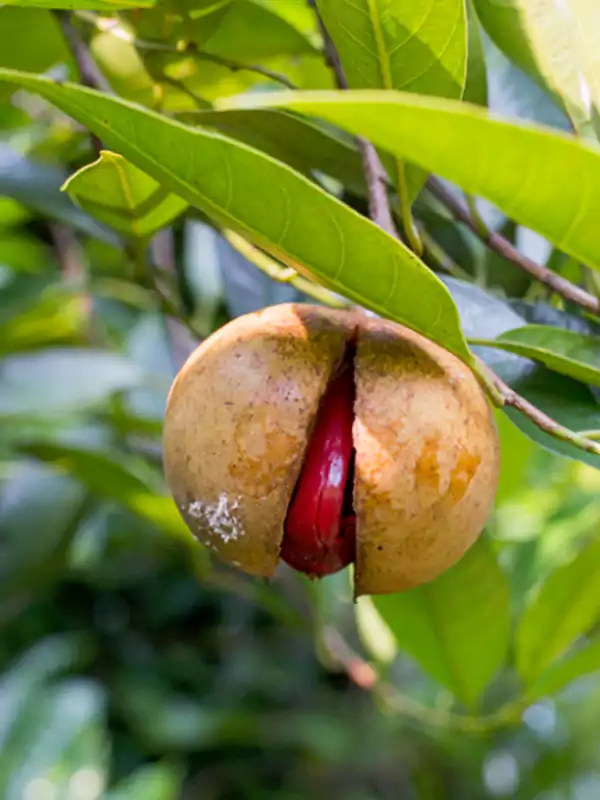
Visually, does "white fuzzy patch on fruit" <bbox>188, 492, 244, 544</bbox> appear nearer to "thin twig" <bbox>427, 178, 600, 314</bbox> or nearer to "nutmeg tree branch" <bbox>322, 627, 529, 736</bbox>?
"thin twig" <bbox>427, 178, 600, 314</bbox>

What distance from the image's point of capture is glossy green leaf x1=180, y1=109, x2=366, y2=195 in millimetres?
934

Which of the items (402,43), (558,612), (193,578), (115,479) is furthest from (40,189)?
(193,578)

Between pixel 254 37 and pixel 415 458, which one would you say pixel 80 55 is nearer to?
pixel 254 37

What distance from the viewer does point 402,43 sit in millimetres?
695

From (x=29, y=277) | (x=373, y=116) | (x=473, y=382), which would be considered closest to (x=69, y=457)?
(x=29, y=277)

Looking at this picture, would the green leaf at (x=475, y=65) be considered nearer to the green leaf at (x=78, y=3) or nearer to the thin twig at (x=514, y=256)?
the thin twig at (x=514, y=256)

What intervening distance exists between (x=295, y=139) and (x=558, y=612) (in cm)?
71

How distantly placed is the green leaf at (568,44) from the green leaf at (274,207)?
33 centimetres

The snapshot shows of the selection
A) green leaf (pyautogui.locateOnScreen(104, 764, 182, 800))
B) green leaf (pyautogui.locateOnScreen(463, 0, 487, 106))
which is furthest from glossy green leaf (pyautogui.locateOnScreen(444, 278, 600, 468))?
green leaf (pyautogui.locateOnScreen(104, 764, 182, 800))

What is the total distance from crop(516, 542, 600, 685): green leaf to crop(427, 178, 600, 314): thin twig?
43 cm

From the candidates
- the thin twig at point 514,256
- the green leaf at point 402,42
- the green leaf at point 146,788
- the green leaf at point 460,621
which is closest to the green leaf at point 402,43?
the green leaf at point 402,42

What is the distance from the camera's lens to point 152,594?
274 centimetres

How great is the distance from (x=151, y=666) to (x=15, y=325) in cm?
118

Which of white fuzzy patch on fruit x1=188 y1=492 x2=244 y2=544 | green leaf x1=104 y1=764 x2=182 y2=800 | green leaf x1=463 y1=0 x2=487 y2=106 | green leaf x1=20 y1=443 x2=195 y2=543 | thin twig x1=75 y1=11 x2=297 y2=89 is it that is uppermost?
green leaf x1=463 y1=0 x2=487 y2=106
